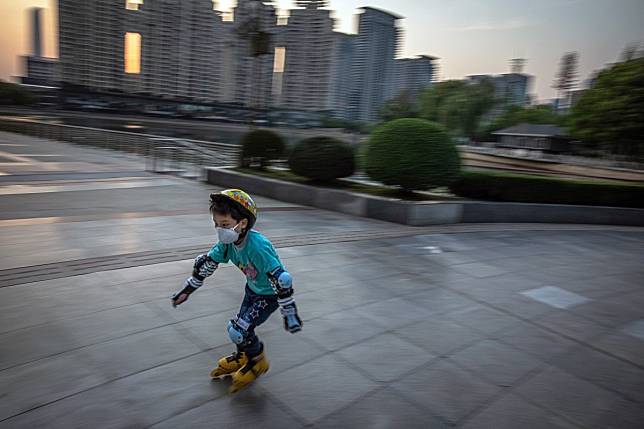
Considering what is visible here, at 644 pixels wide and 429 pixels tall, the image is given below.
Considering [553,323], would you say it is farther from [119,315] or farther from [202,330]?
[119,315]

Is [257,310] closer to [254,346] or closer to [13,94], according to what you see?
[254,346]

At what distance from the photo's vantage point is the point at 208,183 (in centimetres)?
1434

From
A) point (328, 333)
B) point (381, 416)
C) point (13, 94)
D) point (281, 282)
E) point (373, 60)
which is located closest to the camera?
point (281, 282)

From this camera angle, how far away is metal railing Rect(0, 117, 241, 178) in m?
17.8

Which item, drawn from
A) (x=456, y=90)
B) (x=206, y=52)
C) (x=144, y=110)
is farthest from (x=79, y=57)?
(x=456, y=90)

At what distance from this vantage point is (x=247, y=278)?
3197 mm

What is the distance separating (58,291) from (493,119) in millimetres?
92514

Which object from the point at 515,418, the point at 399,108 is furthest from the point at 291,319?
the point at 399,108

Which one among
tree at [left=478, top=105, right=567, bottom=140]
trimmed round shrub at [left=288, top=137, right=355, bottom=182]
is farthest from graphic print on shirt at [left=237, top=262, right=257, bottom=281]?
tree at [left=478, top=105, right=567, bottom=140]

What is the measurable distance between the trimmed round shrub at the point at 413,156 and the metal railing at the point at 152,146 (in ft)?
21.2

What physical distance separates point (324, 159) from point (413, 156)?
260cm

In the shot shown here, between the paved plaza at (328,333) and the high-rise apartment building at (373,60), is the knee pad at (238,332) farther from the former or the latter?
the high-rise apartment building at (373,60)

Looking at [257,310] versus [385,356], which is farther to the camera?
[385,356]

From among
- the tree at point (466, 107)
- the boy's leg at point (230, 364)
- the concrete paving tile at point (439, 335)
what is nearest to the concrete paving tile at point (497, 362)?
the concrete paving tile at point (439, 335)
